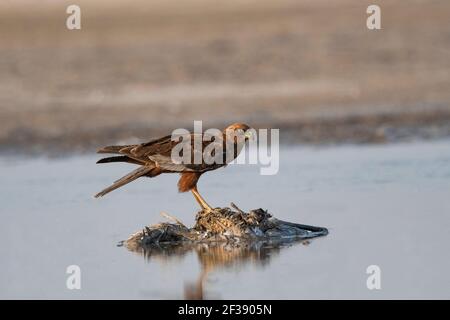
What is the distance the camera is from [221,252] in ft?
33.7

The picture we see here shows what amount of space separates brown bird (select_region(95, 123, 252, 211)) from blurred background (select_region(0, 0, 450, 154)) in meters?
5.56

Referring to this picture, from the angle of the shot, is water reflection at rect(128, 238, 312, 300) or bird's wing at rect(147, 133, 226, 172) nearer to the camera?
water reflection at rect(128, 238, 312, 300)

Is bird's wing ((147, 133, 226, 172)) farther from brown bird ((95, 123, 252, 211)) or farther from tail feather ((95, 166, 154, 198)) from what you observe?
tail feather ((95, 166, 154, 198))

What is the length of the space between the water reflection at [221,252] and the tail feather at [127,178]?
762mm

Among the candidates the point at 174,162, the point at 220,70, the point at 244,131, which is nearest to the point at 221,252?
the point at 174,162

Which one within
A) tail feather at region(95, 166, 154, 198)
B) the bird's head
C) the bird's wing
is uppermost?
the bird's head

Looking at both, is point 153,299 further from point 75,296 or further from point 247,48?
point 247,48

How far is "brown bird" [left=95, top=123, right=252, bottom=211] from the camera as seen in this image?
435 inches

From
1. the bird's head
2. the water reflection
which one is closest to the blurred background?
the bird's head

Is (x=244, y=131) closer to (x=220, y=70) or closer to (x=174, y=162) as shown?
(x=174, y=162)

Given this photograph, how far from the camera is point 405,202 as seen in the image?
12.0 meters

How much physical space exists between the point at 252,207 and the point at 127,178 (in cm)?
175

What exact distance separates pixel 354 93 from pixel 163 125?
12.8 feet

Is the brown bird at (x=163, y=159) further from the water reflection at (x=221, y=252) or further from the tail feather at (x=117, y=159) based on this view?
the water reflection at (x=221, y=252)
